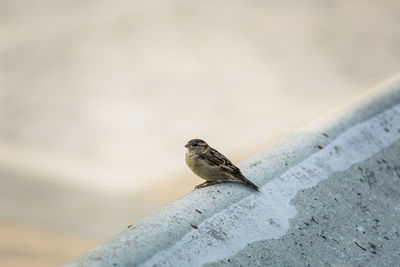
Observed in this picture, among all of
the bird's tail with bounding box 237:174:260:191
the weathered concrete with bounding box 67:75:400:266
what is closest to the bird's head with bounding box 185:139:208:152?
the weathered concrete with bounding box 67:75:400:266

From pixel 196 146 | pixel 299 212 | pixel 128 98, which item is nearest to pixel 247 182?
pixel 299 212

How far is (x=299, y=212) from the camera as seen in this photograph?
9.98ft

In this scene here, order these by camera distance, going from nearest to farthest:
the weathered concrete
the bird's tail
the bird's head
A: the weathered concrete
the bird's tail
the bird's head

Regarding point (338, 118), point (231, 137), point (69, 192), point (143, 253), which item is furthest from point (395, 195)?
point (231, 137)

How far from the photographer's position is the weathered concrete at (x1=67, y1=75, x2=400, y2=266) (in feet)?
8.41

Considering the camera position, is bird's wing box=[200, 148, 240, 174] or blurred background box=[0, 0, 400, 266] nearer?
bird's wing box=[200, 148, 240, 174]

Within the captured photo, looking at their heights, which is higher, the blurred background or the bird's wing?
the blurred background

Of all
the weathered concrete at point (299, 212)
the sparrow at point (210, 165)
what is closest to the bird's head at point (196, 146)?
the sparrow at point (210, 165)

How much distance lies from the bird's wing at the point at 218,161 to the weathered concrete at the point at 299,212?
Answer: 0.28ft

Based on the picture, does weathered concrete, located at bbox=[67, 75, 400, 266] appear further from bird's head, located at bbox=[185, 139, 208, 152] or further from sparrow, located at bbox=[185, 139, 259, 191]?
bird's head, located at bbox=[185, 139, 208, 152]

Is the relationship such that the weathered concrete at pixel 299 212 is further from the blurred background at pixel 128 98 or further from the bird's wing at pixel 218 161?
the blurred background at pixel 128 98

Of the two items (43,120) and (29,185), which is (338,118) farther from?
(43,120)

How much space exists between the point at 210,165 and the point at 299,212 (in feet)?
2.34

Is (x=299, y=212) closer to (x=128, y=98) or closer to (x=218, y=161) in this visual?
(x=218, y=161)
